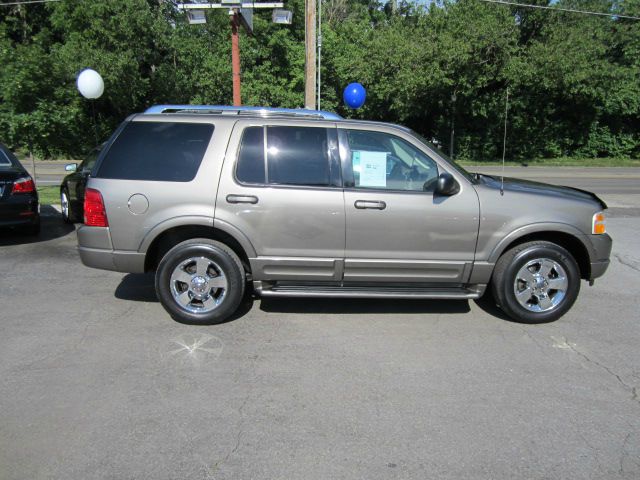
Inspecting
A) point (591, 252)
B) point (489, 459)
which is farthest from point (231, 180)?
point (591, 252)

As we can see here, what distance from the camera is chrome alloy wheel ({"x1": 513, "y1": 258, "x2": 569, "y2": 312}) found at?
5.18 metres

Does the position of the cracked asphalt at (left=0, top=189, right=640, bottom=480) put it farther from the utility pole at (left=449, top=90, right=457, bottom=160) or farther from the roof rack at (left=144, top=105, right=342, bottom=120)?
the utility pole at (left=449, top=90, right=457, bottom=160)

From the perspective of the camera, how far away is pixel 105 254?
5.11m

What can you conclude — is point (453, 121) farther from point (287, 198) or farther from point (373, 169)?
point (287, 198)

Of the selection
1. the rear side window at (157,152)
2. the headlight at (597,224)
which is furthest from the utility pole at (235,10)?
the headlight at (597,224)

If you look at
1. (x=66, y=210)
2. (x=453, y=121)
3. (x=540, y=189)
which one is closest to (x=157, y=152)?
(x=540, y=189)

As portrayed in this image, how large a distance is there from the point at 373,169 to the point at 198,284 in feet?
6.41

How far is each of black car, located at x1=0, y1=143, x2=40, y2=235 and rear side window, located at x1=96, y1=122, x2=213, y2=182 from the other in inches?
149

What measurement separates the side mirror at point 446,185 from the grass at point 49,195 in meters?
9.43

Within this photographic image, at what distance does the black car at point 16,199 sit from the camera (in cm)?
793

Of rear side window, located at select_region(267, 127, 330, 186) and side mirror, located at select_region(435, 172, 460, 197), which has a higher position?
rear side window, located at select_region(267, 127, 330, 186)

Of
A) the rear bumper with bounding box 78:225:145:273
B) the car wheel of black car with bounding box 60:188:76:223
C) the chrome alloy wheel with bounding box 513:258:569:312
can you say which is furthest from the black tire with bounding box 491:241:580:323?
the car wheel of black car with bounding box 60:188:76:223

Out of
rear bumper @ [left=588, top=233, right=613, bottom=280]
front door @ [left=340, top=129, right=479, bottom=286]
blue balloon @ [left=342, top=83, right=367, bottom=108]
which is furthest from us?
blue balloon @ [left=342, top=83, right=367, bottom=108]

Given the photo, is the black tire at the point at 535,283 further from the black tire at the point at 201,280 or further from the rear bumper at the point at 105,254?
the rear bumper at the point at 105,254
